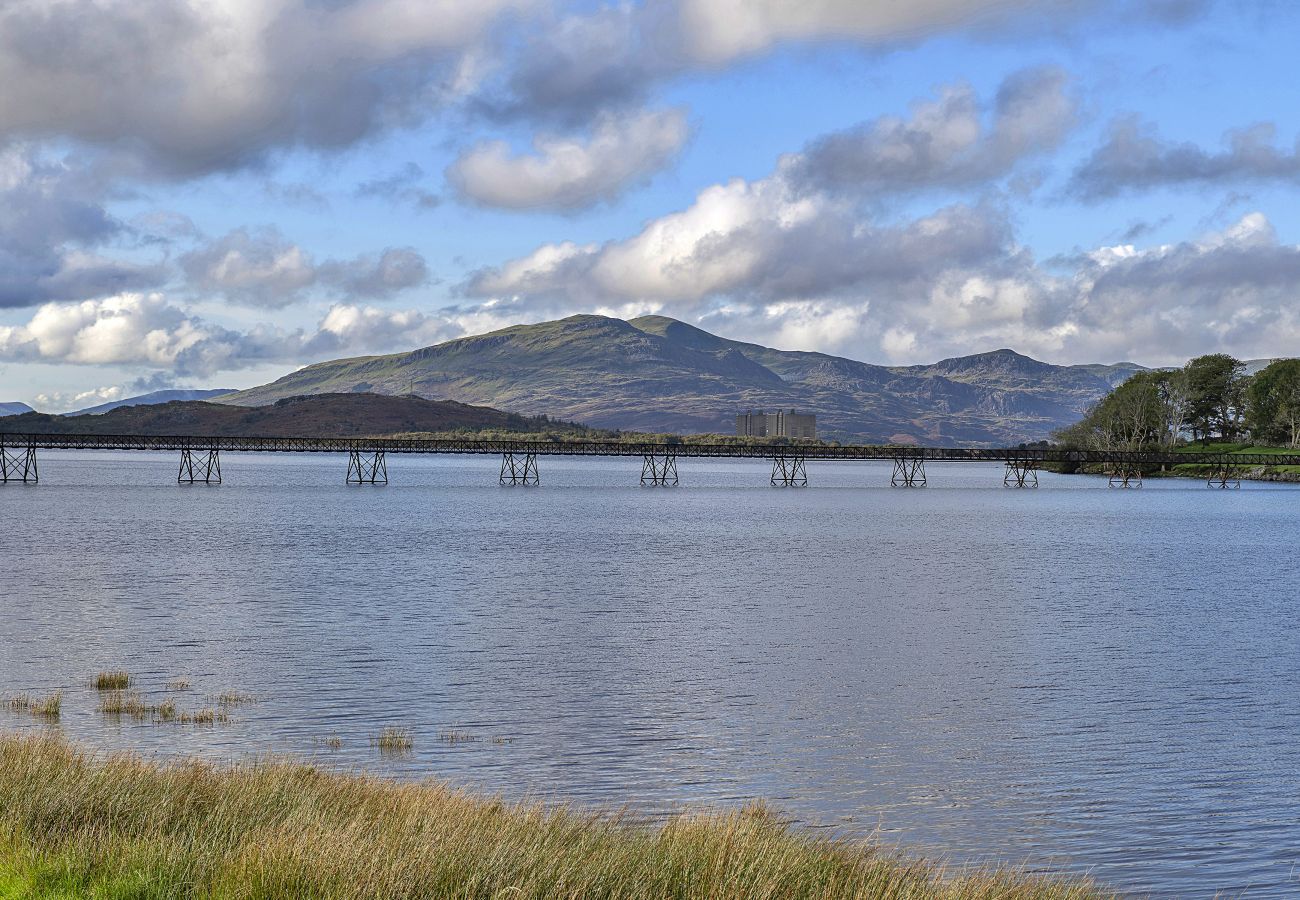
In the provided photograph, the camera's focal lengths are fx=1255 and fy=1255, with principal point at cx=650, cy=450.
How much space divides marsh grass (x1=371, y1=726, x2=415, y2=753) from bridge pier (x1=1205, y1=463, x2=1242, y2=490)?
17211cm

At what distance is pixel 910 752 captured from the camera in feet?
76.8

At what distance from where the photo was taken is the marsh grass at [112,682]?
2766 centimetres

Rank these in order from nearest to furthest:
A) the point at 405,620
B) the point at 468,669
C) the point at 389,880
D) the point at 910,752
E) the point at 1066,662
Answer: the point at 389,880
the point at 910,752
the point at 468,669
the point at 1066,662
the point at 405,620

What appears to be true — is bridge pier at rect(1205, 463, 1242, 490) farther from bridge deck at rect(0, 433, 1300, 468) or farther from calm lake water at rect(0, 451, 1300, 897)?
calm lake water at rect(0, 451, 1300, 897)

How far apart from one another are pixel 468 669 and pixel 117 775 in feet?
49.9

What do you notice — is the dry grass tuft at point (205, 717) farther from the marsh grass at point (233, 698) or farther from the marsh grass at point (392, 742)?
the marsh grass at point (392, 742)

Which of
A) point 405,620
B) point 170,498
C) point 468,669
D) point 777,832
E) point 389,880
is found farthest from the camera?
point 170,498

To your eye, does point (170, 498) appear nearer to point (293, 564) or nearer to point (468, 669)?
point (293, 564)

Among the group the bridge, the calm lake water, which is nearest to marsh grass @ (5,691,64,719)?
the calm lake water

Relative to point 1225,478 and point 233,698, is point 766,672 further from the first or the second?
point 1225,478

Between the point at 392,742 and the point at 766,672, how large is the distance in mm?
11883

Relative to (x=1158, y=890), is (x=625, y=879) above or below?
above

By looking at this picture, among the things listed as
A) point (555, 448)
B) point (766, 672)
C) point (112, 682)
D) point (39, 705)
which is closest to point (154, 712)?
point (39, 705)

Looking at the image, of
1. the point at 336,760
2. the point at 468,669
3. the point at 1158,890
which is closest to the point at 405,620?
the point at 468,669
